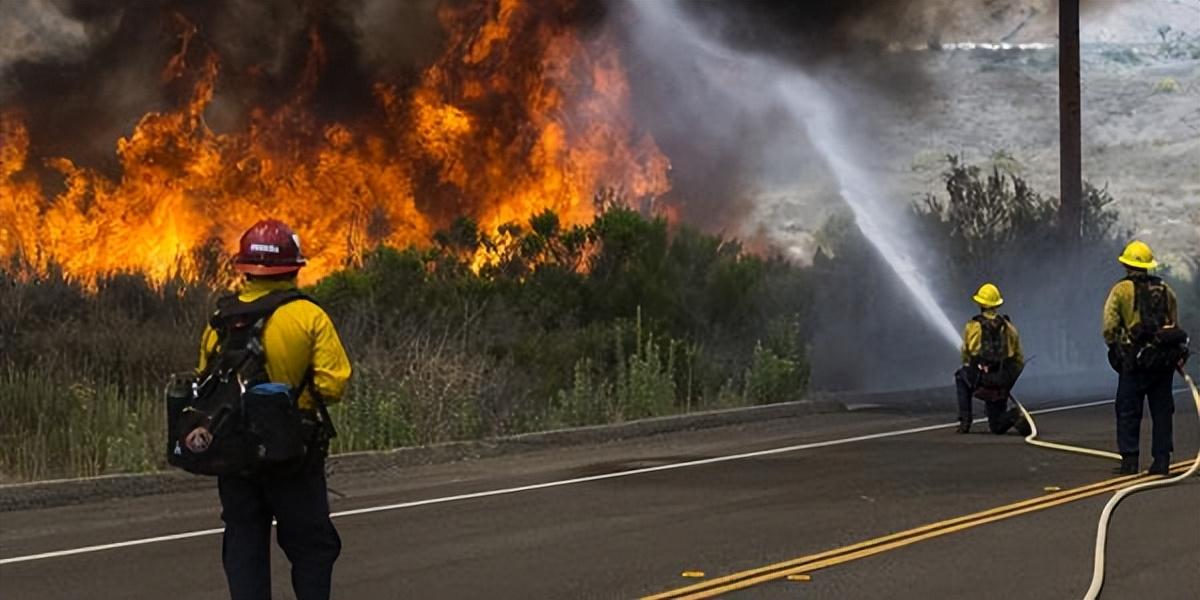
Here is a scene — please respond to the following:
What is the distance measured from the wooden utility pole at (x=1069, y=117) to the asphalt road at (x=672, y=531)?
13.0m

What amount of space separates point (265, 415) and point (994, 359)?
10.7m

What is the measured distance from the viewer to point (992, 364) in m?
15.8

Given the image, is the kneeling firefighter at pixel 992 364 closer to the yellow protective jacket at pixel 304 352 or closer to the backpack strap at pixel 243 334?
the yellow protective jacket at pixel 304 352

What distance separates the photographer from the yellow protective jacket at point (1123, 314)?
12.8m

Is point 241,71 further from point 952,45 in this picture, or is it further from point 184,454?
point 952,45

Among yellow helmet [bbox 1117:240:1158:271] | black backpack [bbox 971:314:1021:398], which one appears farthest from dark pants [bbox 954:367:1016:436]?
yellow helmet [bbox 1117:240:1158:271]

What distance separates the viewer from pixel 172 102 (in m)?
23.0

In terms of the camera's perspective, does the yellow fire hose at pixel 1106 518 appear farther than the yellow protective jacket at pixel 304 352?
Yes

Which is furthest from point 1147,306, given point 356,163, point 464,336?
point 356,163

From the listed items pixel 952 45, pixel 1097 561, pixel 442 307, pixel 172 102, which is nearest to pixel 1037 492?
pixel 1097 561

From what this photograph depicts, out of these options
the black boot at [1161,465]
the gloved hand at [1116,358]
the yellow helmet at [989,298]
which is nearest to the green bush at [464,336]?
the yellow helmet at [989,298]

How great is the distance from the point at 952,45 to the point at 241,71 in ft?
181

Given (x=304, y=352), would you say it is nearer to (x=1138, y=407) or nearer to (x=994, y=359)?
(x=1138, y=407)

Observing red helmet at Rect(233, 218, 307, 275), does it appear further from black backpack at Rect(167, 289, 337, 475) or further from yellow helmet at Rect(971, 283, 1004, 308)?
yellow helmet at Rect(971, 283, 1004, 308)
